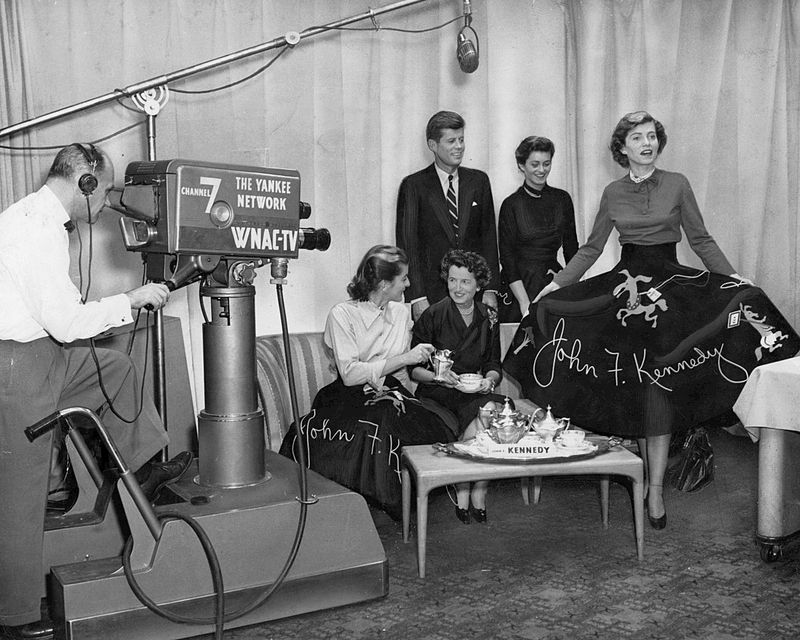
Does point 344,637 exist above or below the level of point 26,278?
below

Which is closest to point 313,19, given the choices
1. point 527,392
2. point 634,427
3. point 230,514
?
point 527,392

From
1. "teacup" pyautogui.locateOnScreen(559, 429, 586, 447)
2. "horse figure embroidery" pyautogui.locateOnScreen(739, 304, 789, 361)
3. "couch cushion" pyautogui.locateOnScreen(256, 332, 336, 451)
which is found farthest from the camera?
"couch cushion" pyautogui.locateOnScreen(256, 332, 336, 451)

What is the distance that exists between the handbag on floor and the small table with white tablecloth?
901 mm

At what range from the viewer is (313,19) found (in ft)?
15.3

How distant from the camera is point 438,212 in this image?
182 inches

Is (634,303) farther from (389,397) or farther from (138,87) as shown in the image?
(138,87)

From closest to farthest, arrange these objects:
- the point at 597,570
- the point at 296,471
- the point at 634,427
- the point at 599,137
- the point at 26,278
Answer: the point at 26,278, the point at 296,471, the point at 597,570, the point at 634,427, the point at 599,137

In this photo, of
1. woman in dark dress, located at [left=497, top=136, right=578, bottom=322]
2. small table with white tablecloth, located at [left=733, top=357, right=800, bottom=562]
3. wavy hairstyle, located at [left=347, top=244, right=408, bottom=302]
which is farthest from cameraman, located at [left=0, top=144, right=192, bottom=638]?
woman in dark dress, located at [left=497, top=136, right=578, bottom=322]

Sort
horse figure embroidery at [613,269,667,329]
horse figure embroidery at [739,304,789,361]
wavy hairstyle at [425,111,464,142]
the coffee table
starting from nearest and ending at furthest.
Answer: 1. the coffee table
2. horse figure embroidery at [739,304,789,361]
3. horse figure embroidery at [613,269,667,329]
4. wavy hairstyle at [425,111,464,142]

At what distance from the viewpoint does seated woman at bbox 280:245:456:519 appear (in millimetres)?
3713

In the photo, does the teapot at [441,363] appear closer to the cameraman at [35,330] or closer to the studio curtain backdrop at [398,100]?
the studio curtain backdrop at [398,100]

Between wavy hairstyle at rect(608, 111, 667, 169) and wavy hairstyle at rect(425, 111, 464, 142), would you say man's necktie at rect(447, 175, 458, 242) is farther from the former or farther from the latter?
wavy hairstyle at rect(608, 111, 667, 169)

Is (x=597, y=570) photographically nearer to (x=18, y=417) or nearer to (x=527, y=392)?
(x=527, y=392)

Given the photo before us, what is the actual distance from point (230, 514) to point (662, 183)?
2.37 meters
